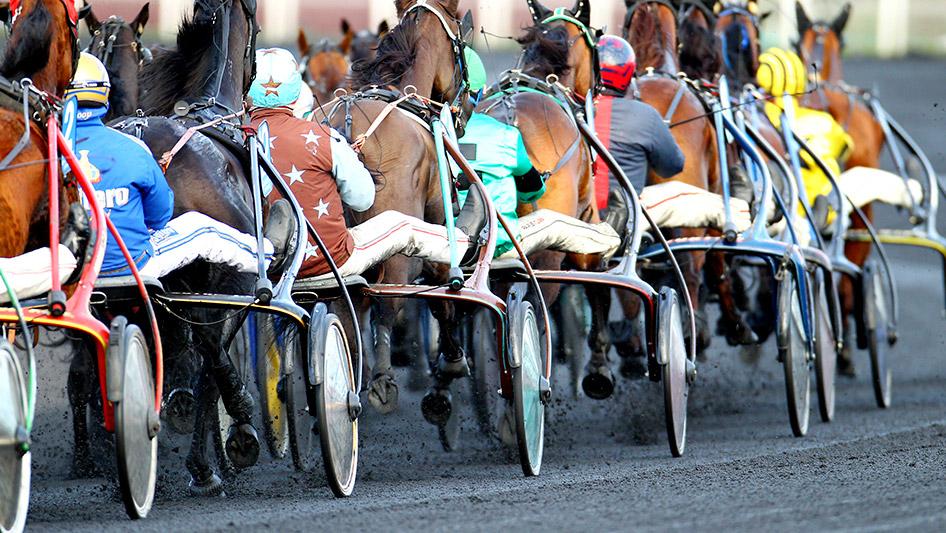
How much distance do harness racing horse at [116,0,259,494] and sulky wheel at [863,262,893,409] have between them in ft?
17.7

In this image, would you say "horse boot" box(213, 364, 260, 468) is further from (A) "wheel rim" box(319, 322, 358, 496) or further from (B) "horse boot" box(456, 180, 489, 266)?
(B) "horse boot" box(456, 180, 489, 266)

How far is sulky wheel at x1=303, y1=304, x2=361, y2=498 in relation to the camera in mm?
7762

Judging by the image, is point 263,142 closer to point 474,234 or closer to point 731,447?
point 474,234

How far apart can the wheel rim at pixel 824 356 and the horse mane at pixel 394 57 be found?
3003 mm

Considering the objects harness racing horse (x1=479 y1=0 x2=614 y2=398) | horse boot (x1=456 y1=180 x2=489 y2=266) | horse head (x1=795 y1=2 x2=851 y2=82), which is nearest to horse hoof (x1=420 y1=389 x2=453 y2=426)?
harness racing horse (x1=479 y1=0 x2=614 y2=398)

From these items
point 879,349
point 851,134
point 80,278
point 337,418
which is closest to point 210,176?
point 337,418

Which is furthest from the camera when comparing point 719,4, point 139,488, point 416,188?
point 719,4

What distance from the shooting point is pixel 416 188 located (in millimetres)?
9422

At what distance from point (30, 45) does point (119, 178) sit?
2.08ft

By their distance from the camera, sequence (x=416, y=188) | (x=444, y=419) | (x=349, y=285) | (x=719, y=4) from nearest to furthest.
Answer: (x=349, y=285) < (x=416, y=188) < (x=444, y=419) < (x=719, y=4)

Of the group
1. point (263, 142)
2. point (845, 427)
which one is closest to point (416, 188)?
point (263, 142)

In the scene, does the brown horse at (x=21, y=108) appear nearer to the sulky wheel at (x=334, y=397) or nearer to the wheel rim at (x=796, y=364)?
the sulky wheel at (x=334, y=397)

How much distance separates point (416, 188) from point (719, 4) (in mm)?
6280

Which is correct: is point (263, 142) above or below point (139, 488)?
above
